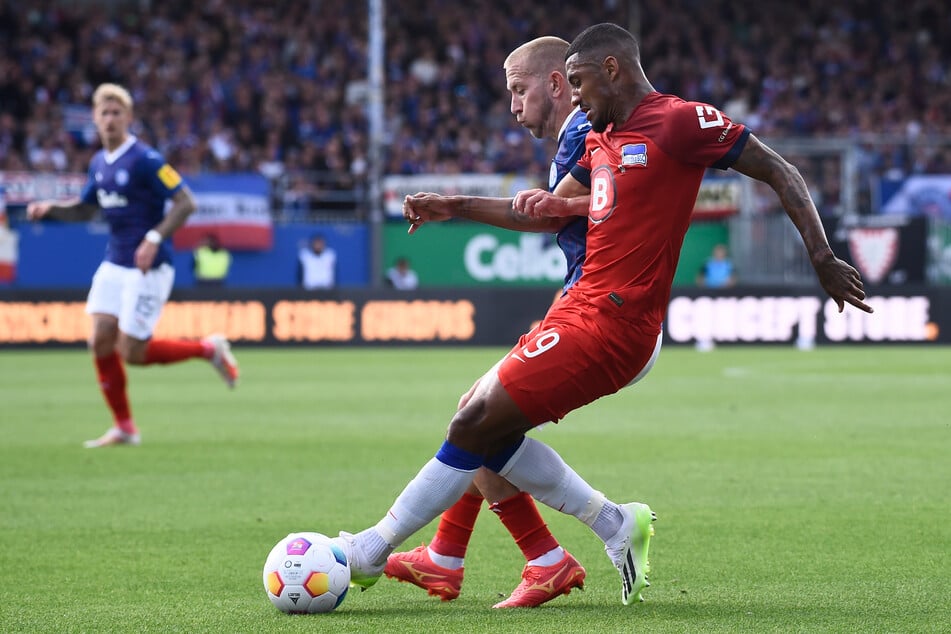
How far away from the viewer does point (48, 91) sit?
97.2ft

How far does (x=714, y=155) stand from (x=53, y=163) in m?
24.3

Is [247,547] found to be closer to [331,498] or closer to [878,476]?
[331,498]

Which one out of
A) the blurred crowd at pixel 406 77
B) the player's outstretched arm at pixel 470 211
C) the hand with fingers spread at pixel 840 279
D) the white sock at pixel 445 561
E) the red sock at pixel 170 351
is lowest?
the white sock at pixel 445 561

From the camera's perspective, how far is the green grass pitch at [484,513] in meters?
5.08

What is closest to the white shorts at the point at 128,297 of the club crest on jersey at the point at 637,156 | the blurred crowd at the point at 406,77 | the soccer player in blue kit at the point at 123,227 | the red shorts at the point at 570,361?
the soccer player in blue kit at the point at 123,227

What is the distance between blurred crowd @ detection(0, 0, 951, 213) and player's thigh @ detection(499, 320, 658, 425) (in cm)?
2234

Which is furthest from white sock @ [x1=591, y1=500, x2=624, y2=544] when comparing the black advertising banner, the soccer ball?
the black advertising banner

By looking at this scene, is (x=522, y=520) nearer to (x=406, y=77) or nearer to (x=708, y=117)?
(x=708, y=117)

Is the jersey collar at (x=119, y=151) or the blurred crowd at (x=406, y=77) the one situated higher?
the blurred crowd at (x=406, y=77)

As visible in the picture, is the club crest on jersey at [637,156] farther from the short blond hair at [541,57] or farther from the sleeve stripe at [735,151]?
the short blond hair at [541,57]

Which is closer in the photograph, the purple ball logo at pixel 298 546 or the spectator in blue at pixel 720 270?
the purple ball logo at pixel 298 546

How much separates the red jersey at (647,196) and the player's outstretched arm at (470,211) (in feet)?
1.10

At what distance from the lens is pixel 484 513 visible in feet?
26.1

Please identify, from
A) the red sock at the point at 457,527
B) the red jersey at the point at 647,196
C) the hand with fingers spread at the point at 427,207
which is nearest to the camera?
the red jersey at the point at 647,196
